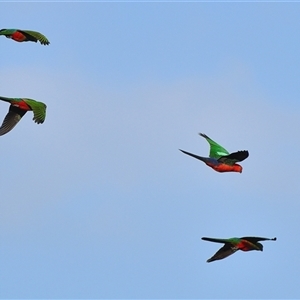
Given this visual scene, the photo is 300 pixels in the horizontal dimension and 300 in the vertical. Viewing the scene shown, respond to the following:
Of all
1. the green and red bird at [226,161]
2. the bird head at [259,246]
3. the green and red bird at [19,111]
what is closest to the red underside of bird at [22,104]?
the green and red bird at [19,111]

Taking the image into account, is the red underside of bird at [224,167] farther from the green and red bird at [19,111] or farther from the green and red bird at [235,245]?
the green and red bird at [19,111]

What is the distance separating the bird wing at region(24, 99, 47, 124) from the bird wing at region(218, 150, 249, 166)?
28.5 ft

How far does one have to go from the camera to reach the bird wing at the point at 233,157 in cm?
4544

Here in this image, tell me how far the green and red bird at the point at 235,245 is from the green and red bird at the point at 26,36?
1245 cm

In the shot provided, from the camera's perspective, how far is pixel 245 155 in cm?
4553

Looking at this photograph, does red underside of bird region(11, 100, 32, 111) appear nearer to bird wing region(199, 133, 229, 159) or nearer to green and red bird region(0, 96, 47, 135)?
green and red bird region(0, 96, 47, 135)

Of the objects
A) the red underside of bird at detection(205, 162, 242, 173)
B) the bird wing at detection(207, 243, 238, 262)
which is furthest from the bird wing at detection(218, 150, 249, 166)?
the bird wing at detection(207, 243, 238, 262)

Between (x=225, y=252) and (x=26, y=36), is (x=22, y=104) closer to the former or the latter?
(x=26, y=36)

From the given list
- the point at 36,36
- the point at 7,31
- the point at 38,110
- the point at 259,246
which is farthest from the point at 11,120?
the point at 259,246

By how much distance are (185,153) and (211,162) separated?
2220 millimetres

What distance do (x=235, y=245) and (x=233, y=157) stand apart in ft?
13.6

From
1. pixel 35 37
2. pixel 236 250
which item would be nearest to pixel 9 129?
pixel 35 37

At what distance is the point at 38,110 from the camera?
1909 inches

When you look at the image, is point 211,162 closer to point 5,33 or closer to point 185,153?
point 185,153
